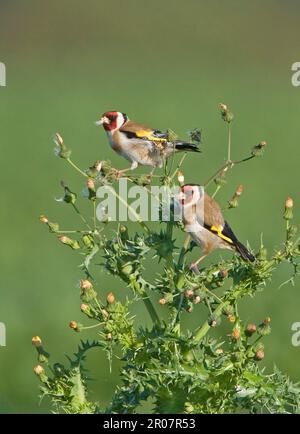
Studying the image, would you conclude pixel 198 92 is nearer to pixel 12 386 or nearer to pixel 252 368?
pixel 12 386

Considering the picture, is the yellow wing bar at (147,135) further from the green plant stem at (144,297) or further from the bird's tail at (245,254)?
the green plant stem at (144,297)

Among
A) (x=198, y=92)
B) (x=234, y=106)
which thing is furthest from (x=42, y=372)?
(x=198, y=92)

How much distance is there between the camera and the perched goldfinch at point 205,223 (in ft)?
15.8

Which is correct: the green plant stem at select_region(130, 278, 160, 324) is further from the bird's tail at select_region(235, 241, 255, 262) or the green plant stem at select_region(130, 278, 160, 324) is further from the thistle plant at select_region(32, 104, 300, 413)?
the bird's tail at select_region(235, 241, 255, 262)

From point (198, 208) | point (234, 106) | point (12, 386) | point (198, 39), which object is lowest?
point (12, 386)

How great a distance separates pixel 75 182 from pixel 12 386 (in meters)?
6.43

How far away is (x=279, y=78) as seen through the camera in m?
24.1

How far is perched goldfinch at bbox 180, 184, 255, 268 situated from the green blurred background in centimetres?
146

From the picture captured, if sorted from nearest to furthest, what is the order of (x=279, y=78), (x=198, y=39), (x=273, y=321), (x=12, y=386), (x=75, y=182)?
(x=12, y=386) < (x=273, y=321) < (x=75, y=182) < (x=279, y=78) < (x=198, y=39)

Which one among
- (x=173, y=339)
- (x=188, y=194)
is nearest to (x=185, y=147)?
(x=188, y=194)

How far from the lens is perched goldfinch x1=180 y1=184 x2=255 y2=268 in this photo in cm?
481

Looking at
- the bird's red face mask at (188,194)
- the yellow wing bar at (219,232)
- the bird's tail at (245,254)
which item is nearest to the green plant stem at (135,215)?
the bird's red face mask at (188,194)

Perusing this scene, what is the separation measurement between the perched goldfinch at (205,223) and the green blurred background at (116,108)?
1456mm

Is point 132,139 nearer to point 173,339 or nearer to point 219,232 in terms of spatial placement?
point 219,232
